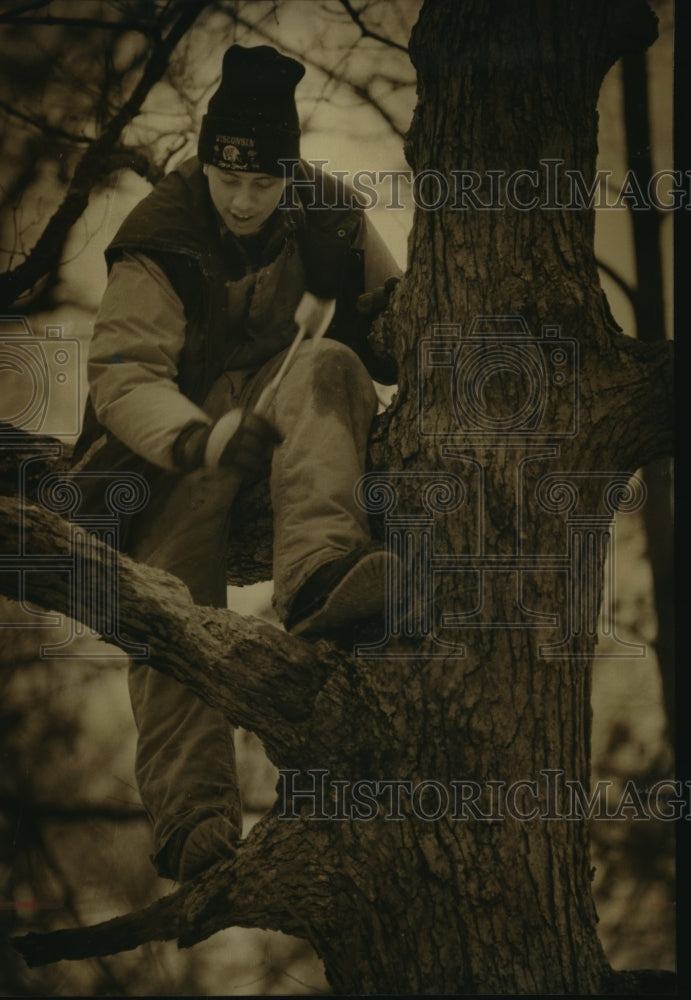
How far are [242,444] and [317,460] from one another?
0.54 ft

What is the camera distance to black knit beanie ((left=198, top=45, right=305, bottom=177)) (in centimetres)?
228

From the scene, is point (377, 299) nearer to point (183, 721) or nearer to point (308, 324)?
point (308, 324)

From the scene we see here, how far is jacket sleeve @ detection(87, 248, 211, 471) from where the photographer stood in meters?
2.26

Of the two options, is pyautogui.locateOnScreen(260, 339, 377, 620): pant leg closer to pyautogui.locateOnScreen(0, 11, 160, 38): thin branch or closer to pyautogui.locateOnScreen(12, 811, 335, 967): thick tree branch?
pyautogui.locateOnScreen(12, 811, 335, 967): thick tree branch

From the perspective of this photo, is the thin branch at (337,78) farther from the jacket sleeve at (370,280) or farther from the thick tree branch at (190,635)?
the thick tree branch at (190,635)

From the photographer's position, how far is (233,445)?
2.27 m

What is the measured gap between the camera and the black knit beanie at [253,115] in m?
2.28

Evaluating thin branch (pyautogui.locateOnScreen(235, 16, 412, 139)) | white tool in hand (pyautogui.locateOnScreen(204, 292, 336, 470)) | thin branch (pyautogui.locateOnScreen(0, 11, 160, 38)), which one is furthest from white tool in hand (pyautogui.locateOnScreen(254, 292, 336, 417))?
thin branch (pyautogui.locateOnScreen(0, 11, 160, 38))

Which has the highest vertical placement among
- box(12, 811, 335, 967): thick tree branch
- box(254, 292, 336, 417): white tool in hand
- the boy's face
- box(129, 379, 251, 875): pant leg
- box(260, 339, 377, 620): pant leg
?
the boy's face

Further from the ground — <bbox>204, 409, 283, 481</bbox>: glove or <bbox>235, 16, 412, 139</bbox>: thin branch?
<bbox>235, 16, 412, 139</bbox>: thin branch

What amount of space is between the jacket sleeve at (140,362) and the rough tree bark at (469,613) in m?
0.27

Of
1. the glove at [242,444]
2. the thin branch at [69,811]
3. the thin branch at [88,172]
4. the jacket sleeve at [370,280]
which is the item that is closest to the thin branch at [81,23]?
the thin branch at [88,172]

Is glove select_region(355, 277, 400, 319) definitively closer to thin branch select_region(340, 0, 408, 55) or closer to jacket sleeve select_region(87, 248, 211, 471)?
jacket sleeve select_region(87, 248, 211, 471)

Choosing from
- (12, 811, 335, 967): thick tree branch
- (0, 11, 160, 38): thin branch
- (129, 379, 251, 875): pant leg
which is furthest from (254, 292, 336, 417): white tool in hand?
(12, 811, 335, 967): thick tree branch
